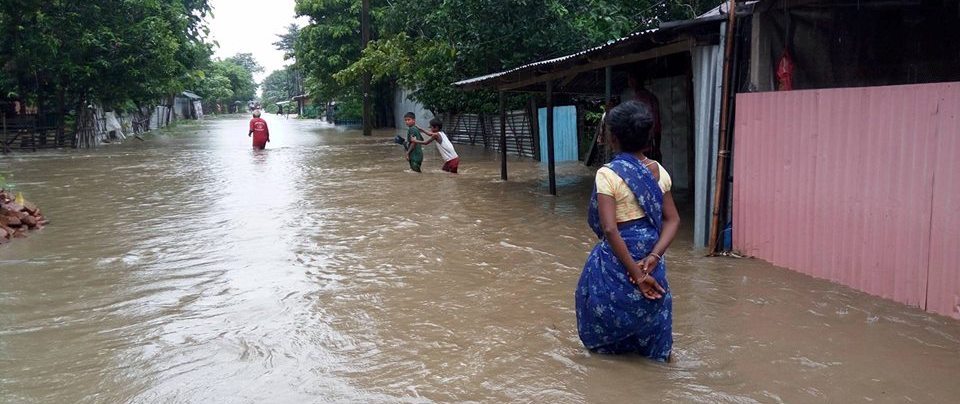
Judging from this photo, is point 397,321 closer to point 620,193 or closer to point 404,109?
point 620,193

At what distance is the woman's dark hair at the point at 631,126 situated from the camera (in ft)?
11.8

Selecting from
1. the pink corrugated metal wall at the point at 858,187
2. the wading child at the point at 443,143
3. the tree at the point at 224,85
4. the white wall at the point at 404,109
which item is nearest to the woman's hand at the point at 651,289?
the pink corrugated metal wall at the point at 858,187

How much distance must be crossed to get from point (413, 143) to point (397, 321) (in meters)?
9.71

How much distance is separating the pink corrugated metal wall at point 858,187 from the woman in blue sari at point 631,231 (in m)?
2.11

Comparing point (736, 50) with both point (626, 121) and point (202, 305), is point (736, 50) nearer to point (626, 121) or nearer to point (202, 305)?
point (626, 121)

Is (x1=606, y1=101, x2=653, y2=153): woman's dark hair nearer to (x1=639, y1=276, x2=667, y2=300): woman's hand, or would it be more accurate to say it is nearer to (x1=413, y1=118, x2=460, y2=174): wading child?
(x1=639, y1=276, x2=667, y2=300): woman's hand

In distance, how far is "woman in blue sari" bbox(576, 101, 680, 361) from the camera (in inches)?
141

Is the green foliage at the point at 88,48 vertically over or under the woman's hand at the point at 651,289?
over

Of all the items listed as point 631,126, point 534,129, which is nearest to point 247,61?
point 534,129

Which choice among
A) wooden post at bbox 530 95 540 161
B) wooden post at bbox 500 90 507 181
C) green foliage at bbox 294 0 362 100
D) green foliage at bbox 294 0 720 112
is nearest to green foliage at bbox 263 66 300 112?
green foliage at bbox 294 0 362 100

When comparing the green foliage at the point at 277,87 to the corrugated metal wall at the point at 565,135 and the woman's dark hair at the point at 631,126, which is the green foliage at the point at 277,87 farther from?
the woman's dark hair at the point at 631,126

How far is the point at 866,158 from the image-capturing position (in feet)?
17.0

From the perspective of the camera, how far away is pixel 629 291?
3645 mm

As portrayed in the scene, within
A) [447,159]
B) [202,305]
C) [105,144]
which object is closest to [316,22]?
[105,144]
